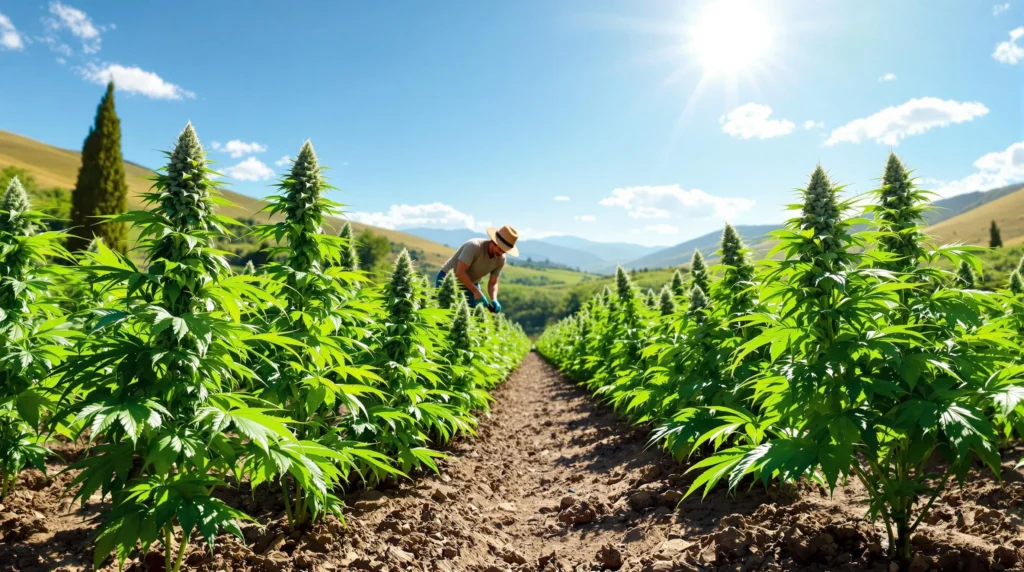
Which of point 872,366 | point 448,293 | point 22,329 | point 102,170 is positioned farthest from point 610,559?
point 102,170

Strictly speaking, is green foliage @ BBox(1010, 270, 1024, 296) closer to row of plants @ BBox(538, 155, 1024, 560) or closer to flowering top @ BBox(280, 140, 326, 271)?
row of plants @ BBox(538, 155, 1024, 560)

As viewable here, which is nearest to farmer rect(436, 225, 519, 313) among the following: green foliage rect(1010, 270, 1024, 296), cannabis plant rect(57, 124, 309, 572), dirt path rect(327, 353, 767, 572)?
dirt path rect(327, 353, 767, 572)

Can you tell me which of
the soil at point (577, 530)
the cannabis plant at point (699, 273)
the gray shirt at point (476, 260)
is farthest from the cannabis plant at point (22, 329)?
the cannabis plant at point (699, 273)

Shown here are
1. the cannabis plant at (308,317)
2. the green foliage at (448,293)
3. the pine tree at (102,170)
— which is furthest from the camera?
the pine tree at (102,170)

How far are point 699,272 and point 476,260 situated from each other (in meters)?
4.70

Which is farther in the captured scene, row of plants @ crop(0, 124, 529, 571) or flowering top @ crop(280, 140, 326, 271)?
flowering top @ crop(280, 140, 326, 271)

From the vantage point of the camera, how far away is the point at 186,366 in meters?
3.82

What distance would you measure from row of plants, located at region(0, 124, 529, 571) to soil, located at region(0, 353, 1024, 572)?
0.39 meters

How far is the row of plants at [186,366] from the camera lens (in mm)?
3463

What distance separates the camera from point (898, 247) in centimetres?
540

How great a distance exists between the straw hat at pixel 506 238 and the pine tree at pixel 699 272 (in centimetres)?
343

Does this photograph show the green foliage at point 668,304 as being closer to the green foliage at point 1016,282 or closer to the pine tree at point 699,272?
the pine tree at point 699,272

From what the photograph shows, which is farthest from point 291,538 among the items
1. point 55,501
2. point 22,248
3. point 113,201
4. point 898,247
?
point 113,201

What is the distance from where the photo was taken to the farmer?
1058 cm
